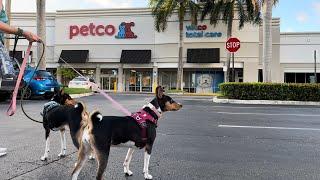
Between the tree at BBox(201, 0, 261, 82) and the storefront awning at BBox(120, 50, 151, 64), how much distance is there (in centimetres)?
867

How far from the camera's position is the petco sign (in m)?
51.5

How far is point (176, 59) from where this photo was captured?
50.1 meters

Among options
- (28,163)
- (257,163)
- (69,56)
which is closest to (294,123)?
(257,163)

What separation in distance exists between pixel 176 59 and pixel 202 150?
138 feet

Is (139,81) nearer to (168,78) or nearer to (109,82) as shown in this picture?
(168,78)

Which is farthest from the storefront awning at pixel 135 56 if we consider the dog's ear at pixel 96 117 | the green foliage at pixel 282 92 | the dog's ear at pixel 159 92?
the dog's ear at pixel 96 117

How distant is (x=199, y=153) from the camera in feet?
25.8

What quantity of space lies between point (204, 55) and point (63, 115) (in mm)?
42877

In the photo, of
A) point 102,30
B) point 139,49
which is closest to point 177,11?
point 139,49

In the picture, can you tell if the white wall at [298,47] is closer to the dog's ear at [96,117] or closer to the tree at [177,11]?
the tree at [177,11]

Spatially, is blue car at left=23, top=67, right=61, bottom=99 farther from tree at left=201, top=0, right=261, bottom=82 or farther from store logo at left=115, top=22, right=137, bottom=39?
store logo at left=115, top=22, right=137, bottom=39

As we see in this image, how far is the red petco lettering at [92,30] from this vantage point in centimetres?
5203

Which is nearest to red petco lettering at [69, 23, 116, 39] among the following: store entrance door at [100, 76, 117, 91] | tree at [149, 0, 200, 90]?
store entrance door at [100, 76, 117, 91]

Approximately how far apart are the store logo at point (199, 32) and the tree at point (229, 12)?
4.12 metres
